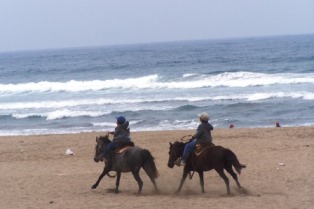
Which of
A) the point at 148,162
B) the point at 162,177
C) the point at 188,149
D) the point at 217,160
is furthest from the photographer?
the point at 162,177

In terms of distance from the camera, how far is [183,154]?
11148mm

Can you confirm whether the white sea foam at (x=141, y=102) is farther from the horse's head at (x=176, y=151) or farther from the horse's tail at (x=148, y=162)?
the horse's tail at (x=148, y=162)

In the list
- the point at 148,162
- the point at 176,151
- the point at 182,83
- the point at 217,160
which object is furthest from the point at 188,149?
the point at 182,83

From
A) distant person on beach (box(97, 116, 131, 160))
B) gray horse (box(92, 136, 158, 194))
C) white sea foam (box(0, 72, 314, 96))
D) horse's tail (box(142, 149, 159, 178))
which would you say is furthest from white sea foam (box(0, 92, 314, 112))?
horse's tail (box(142, 149, 159, 178))

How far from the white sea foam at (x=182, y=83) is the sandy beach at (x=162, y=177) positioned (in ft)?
63.6

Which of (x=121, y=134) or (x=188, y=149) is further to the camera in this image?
(x=121, y=134)

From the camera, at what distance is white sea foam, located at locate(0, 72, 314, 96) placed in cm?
3934

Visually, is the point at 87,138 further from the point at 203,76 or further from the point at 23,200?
the point at 203,76

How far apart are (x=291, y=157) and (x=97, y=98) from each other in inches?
915

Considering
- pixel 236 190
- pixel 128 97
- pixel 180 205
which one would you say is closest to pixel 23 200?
pixel 180 205

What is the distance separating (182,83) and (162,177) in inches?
1140

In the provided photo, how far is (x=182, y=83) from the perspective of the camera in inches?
1645

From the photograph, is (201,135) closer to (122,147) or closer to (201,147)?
(201,147)

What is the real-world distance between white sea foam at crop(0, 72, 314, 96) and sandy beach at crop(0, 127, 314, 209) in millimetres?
19383
